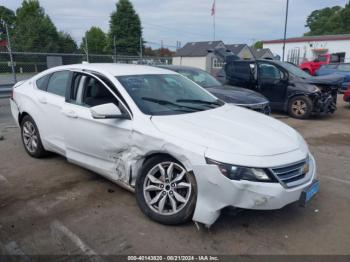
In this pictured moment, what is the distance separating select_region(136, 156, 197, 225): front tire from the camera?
3029 millimetres

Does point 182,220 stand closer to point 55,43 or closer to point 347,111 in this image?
point 347,111

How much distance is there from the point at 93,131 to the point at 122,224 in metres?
1.16

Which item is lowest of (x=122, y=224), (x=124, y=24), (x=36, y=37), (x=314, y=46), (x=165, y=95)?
(x=122, y=224)

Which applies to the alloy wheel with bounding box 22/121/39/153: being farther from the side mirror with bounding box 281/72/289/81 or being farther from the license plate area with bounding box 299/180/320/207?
the side mirror with bounding box 281/72/289/81

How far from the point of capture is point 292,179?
2.98 metres

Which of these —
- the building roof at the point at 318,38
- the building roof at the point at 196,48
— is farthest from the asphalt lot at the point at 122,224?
the building roof at the point at 318,38

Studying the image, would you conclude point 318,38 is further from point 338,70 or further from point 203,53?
point 338,70

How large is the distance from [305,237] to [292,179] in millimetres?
615

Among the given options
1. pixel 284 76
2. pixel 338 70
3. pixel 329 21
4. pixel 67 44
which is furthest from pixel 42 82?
pixel 329 21

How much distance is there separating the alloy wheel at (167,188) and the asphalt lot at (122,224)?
0.20 m

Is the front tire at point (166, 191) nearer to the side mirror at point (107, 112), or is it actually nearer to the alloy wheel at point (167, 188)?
the alloy wheel at point (167, 188)

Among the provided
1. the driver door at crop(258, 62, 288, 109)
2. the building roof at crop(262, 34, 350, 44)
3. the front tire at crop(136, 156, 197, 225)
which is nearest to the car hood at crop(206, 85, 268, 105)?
the driver door at crop(258, 62, 288, 109)

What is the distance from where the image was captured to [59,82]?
4531 millimetres

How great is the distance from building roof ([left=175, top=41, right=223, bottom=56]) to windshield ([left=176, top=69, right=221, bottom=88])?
3736 centimetres
